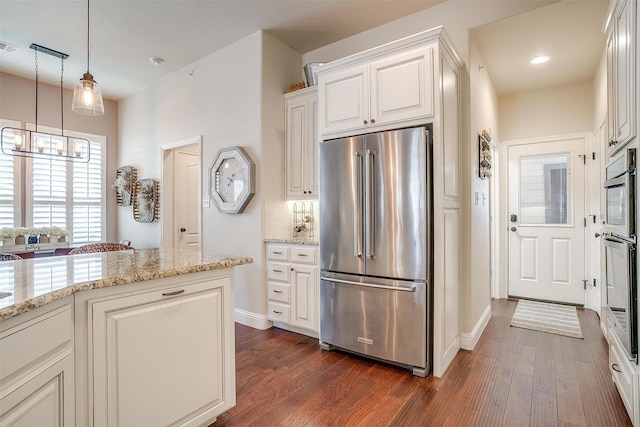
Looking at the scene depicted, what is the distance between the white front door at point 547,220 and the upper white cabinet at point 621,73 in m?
2.31

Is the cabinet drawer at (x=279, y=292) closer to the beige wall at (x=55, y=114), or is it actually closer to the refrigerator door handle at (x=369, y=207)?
the refrigerator door handle at (x=369, y=207)

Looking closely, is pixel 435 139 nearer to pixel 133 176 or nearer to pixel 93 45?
pixel 93 45

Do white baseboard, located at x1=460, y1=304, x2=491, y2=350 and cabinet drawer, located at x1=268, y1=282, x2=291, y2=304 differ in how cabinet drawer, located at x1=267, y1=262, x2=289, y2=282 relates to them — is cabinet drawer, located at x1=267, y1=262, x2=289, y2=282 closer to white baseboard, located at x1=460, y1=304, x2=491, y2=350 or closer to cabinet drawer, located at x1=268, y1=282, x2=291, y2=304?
cabinet drawer, located at x1=268, y1=282, x2=291, y2=304

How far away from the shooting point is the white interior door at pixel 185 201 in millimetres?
4738

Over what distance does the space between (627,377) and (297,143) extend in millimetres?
3029

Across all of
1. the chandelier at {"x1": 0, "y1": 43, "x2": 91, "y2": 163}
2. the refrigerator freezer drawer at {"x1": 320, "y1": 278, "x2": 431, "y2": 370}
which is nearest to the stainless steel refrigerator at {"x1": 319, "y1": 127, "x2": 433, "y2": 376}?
the refrigerator freezer drawer at {"x1": 320, "y1": 278, "x2": 431, "y2": 370}

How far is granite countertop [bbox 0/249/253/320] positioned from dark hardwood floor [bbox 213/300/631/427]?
923 millimetres

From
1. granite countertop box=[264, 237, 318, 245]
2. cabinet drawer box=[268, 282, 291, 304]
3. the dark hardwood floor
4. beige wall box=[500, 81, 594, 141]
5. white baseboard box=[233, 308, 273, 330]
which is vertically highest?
beige wall box=[500, 81, 594, 141]

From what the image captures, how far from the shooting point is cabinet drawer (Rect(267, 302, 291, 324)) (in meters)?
3.21

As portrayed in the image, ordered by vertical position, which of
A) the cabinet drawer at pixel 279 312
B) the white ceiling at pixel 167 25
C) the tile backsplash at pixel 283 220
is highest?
the white ceiling at pixel 167 25

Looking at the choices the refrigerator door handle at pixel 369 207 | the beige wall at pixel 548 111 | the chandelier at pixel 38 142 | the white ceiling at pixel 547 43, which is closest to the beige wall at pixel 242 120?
the chandelier at pixel 38 142

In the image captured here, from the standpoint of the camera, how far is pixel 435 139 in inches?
92.4

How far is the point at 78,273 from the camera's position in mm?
1411

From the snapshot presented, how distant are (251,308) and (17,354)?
262 centimetres
